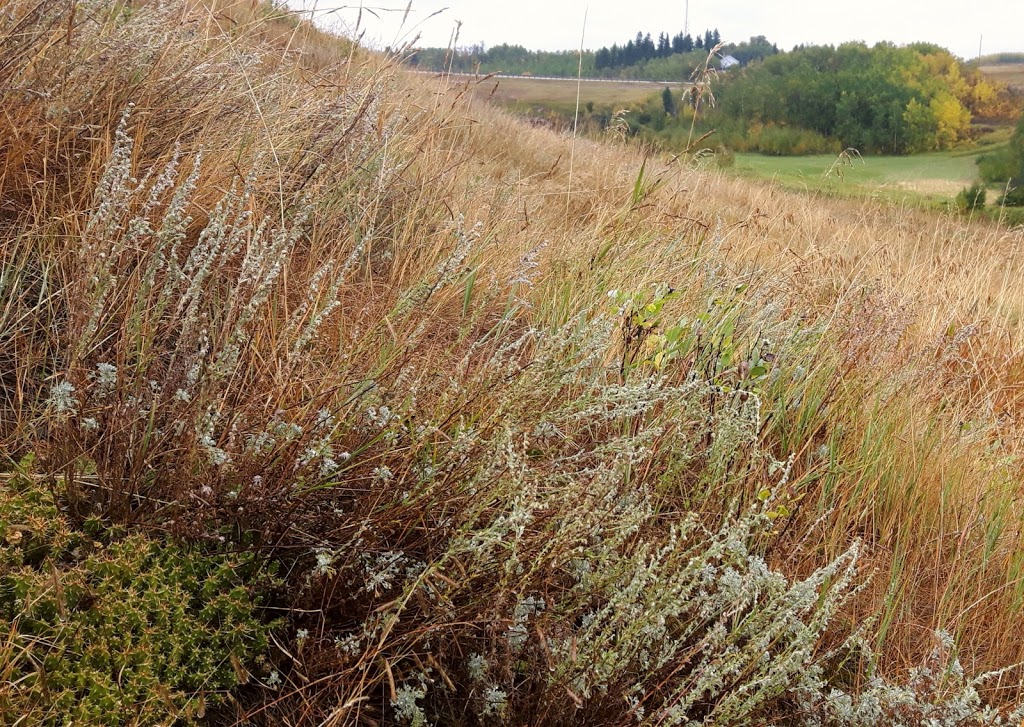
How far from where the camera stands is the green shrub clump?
43.3 inches

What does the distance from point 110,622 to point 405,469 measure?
59cm

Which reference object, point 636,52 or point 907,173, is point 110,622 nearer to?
point 907,173

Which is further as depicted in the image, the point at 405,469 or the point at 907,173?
the point at 907,173

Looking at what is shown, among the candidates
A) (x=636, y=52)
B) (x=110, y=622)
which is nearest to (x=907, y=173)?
(x=110, y=622)

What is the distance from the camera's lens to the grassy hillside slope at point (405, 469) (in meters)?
1.34

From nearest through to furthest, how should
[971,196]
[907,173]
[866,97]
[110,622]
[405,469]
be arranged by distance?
1. [110,622]
2. [405,469]
3. [907,173]
4. [971,196]
5. [866,97]

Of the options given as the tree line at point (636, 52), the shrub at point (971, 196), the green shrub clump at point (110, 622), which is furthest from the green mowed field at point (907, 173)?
the tree line at point (636, 52)

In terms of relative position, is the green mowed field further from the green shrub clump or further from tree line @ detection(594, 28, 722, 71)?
tree line @ detection(594, 28, 722, 71)

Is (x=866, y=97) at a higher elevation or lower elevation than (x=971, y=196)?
higher

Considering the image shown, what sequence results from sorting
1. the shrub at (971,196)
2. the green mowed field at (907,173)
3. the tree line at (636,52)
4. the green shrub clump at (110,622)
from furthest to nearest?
the tree line at (636,52) < the shrub at (971,196) < the green mowed field at (907,173) < the green shrub clump at (110,622)

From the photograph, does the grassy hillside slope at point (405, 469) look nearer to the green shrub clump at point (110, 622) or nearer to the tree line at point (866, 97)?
the green shrub clump at point (110, 622)

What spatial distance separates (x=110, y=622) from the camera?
3.95 feet

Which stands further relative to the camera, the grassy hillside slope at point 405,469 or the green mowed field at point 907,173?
the green mowed field at point 907,173

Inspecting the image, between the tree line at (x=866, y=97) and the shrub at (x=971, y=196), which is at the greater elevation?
the tree line at (x=866, y=97)
